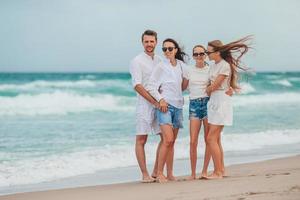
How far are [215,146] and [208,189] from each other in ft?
3.39

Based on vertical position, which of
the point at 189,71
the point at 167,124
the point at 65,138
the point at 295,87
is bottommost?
the point at 295,87

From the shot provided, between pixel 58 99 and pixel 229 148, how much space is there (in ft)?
59.6

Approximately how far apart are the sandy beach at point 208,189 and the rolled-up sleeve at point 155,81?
101 centimetres

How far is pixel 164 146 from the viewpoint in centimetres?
720

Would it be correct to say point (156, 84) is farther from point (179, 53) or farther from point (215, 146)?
point (215, 146)

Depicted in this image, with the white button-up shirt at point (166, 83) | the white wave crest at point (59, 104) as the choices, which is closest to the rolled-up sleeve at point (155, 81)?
the white button-up shirt at point (166, 83)

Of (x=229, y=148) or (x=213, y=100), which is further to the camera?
(x=229, y=148)

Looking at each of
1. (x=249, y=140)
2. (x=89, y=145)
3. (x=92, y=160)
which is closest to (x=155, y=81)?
(x=92, y=160)

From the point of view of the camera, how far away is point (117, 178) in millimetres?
8305

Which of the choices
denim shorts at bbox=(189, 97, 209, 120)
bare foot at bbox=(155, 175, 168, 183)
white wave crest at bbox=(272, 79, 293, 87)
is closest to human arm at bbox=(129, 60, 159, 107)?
denim shorts at bbox=(189, 97, 209, 120)

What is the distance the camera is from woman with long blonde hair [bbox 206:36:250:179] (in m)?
7.06

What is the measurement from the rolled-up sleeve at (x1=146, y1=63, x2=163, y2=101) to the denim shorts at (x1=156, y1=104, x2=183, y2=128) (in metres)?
0.19

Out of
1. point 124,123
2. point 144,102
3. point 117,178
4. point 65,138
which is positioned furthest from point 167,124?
point 124,123

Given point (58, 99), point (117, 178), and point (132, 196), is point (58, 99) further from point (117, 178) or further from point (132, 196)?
point (132, 196)
